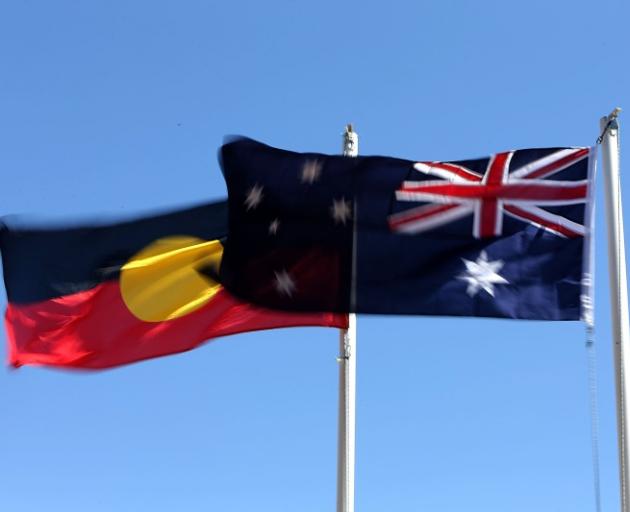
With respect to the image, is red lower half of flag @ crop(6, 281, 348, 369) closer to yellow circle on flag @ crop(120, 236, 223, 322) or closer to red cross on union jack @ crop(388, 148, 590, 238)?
yellow circle on flag @ crop(120, 236, 223, 322)

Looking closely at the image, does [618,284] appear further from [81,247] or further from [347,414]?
[81,247]

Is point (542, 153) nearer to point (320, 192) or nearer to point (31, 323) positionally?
point (320, 192)

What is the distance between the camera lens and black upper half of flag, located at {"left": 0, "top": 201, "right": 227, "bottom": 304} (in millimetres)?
20828

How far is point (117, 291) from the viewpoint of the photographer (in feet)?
68.4

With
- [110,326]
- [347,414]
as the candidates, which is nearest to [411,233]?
[347,414]

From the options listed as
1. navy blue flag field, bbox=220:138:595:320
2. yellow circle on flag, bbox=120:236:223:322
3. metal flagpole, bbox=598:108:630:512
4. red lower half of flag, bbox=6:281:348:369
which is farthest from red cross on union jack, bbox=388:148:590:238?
yellow circle on flag, bbox=120:236:223:322

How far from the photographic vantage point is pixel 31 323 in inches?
832

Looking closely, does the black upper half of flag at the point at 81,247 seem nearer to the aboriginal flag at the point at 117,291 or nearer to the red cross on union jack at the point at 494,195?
the aboriginal flag at the point at 117,291

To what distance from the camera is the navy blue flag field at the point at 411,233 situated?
18219 mm

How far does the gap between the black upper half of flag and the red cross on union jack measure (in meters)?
3.25

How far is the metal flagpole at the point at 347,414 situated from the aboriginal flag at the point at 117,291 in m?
1.53

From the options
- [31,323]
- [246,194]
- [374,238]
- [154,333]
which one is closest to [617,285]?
[374,238]

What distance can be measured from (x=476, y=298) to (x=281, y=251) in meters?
2.80

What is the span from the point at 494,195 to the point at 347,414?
356 cm
